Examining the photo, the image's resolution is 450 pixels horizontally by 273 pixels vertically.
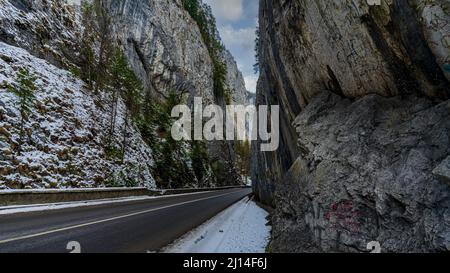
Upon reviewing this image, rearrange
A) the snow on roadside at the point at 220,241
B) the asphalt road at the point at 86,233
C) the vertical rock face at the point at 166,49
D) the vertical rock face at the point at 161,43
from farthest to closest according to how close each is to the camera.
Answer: the vertical rock face at the point at 166,49, the vertical rock face at the point at 161,43, the snow on roadside at the point at 220,241, the asphalt road at the point at 86,233

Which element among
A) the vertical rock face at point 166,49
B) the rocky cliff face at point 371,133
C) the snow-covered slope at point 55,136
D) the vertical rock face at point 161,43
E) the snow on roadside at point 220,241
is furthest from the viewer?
the vertical rock face at point 166,49


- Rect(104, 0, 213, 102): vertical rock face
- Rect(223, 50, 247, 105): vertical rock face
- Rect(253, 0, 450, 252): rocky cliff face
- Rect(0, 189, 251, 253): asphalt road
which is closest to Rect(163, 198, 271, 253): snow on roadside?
Rect(0, 189, 251, 253): asphalt road

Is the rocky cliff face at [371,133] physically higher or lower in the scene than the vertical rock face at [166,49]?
lower

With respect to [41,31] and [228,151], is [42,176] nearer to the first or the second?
[41,31]

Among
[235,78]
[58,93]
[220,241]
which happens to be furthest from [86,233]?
[235,78]

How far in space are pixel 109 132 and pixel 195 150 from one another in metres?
18.6

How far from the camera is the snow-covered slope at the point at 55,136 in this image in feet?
46.5

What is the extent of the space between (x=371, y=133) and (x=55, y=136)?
713 inches

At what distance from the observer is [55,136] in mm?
17203

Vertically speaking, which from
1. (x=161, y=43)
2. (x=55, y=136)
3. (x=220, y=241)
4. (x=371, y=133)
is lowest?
(x=220, y=241)

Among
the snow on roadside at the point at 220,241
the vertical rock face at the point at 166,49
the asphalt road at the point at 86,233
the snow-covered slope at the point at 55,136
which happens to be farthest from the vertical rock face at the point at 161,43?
the snow on roadside at the point at 220,241

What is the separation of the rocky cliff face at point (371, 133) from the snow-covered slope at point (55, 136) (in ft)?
44.3

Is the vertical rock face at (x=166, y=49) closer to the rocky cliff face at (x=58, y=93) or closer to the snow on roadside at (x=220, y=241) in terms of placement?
the rocky cliff face at (x=58, y=93)

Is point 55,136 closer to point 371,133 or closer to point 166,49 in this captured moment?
point 371,133
